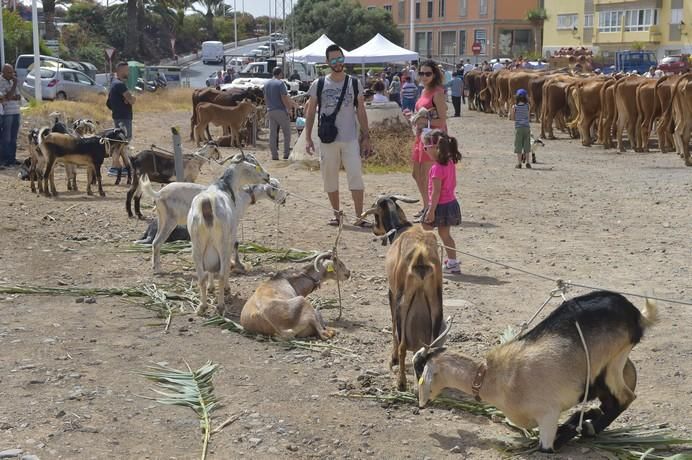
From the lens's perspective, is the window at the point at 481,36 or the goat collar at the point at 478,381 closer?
the goat collar at the point at 478,381

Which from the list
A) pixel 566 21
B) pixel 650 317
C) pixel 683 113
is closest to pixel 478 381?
pixel 650 317

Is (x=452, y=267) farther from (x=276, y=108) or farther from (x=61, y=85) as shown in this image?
(x=61, y=85)

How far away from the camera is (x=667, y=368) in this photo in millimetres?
5914

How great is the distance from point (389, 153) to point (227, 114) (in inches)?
230

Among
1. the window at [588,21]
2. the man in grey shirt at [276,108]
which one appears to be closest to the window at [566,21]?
the window at [588,21]

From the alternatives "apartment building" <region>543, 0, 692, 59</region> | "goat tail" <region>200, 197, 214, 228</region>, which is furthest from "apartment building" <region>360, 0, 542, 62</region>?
"goat tail" <region>200, 197, 214, 228</region>

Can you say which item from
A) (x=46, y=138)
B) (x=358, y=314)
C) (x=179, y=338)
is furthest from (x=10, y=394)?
(x=46, y=138)

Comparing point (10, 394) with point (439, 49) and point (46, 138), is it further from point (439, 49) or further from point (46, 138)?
point (439, 49)

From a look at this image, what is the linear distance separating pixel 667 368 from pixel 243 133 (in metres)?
17.4

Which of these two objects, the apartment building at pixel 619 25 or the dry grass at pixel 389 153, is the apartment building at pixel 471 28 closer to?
the apartment building at pixel 619 25

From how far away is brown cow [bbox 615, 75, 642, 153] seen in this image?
2042 centimetres

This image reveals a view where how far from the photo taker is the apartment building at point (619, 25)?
55.2 m

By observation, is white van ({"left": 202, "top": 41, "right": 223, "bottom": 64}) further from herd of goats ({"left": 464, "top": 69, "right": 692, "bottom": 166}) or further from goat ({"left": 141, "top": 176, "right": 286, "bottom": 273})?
goat ({"left": 141, "top": 176, "right": 286, "bottom": 273})

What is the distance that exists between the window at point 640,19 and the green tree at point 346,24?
2114 centimetres
